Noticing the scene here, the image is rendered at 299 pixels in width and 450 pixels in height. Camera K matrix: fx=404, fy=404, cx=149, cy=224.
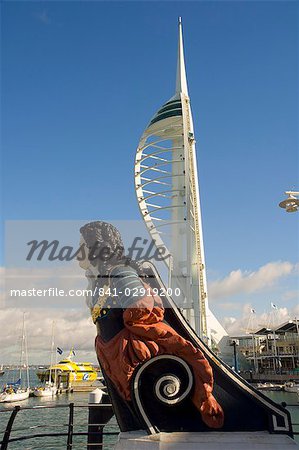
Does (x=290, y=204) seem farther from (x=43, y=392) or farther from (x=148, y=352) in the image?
(x=43, y=392)

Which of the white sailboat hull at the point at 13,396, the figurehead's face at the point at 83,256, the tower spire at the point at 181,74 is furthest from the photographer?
the tower spire at the point at 181,74

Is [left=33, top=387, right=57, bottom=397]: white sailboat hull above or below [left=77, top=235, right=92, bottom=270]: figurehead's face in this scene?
below

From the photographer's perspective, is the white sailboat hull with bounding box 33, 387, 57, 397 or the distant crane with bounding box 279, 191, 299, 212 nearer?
the distant crane with bounding box 279, 191, 299, 212

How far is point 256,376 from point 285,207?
43.9 metres

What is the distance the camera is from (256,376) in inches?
2024

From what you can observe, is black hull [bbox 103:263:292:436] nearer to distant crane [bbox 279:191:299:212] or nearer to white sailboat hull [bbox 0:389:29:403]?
distant crane [bbox 279:191:299:212]

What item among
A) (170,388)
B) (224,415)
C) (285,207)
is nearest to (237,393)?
(224,415)

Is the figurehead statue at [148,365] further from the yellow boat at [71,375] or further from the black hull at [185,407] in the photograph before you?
the yellow boat at [71,375]

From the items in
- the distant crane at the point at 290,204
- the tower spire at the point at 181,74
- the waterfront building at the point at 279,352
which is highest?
the tower spire at the point at 181,74

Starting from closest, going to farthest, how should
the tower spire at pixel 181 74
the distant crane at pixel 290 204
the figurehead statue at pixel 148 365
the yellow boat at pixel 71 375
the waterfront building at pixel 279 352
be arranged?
the figurehead statue at pixel 148 365
the distant crane at pixel 290 204
the tower spire at pixel 181 74
the yellow boat at pixel 71 375
the waterfront building at pixel 279 352

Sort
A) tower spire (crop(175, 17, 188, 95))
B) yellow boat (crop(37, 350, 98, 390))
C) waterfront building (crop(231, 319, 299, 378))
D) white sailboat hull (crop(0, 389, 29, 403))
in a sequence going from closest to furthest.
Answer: white sailboat hull (crop(0, 389, 29, 403)) < tower spire (crop(175, 17, 188, 95)) < yellow boat (crop(37, 350, 98, 390)) < waterfront building (crop(231, 319, 299, 378))

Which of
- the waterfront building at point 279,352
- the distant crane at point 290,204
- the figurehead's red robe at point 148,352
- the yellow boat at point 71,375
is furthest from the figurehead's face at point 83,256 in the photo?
the waterfront building at point 279,352

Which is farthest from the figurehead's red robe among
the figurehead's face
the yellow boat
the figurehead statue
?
the yellow boat

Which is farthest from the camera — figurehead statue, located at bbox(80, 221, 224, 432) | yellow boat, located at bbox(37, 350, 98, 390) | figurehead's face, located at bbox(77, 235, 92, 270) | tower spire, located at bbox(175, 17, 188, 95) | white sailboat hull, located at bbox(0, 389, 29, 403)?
yellow boat, located at bbox(37, 350, 98, 390)
